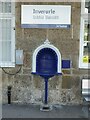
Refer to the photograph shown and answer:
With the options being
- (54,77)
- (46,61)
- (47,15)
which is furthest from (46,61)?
(47,15)

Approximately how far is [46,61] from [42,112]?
1145 mm

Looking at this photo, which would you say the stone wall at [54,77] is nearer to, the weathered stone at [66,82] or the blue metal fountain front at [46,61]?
the weathered stone at [66,82]

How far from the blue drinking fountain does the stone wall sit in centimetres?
28

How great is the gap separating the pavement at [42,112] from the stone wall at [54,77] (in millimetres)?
206

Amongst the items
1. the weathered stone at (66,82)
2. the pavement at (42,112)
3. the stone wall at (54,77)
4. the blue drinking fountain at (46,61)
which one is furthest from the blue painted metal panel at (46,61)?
the pavement at (42,112)

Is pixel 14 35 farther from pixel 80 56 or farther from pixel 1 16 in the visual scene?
pixel 80 56

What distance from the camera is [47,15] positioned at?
6582mm

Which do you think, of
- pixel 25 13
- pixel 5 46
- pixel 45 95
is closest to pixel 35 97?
pixel 45 95

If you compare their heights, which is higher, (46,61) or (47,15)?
(47,15)

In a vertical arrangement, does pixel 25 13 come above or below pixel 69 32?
above

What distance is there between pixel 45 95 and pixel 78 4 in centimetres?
225

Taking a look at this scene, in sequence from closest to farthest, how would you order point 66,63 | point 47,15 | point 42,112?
point 42,112, point 47,15, point 66,63

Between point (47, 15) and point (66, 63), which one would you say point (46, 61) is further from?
point (47, 15)

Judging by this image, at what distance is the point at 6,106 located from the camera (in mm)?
6703
